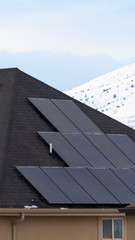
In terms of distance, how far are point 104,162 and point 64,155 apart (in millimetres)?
1938

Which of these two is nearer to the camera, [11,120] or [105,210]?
[105,210]

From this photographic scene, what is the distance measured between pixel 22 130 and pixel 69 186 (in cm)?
425

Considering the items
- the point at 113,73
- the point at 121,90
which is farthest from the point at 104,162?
the point at 113,73

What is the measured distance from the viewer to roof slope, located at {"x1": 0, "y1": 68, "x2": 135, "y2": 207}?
4572cm

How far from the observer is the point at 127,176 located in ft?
162

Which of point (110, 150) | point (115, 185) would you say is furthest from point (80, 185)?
point (110, 150)

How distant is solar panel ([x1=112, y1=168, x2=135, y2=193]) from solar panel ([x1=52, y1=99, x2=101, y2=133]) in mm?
3277

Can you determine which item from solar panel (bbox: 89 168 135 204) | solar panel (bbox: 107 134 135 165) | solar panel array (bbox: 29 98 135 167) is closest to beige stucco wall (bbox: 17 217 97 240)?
solar panel (bbox: 89 168 135 204)

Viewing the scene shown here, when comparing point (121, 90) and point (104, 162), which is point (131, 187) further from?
point (121, 90)

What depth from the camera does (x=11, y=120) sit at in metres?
50.1

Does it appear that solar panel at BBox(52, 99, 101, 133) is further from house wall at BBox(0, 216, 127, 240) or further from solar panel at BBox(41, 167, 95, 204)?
house wall at BBox(0, 216, 127, 240)

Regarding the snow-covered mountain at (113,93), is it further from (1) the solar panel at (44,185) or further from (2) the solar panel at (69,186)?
(1) the solar panel at (44,185)

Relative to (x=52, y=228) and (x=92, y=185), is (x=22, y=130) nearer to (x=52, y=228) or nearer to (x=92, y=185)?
(x=92, y=185)

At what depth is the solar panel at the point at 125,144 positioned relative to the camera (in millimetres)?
51728
